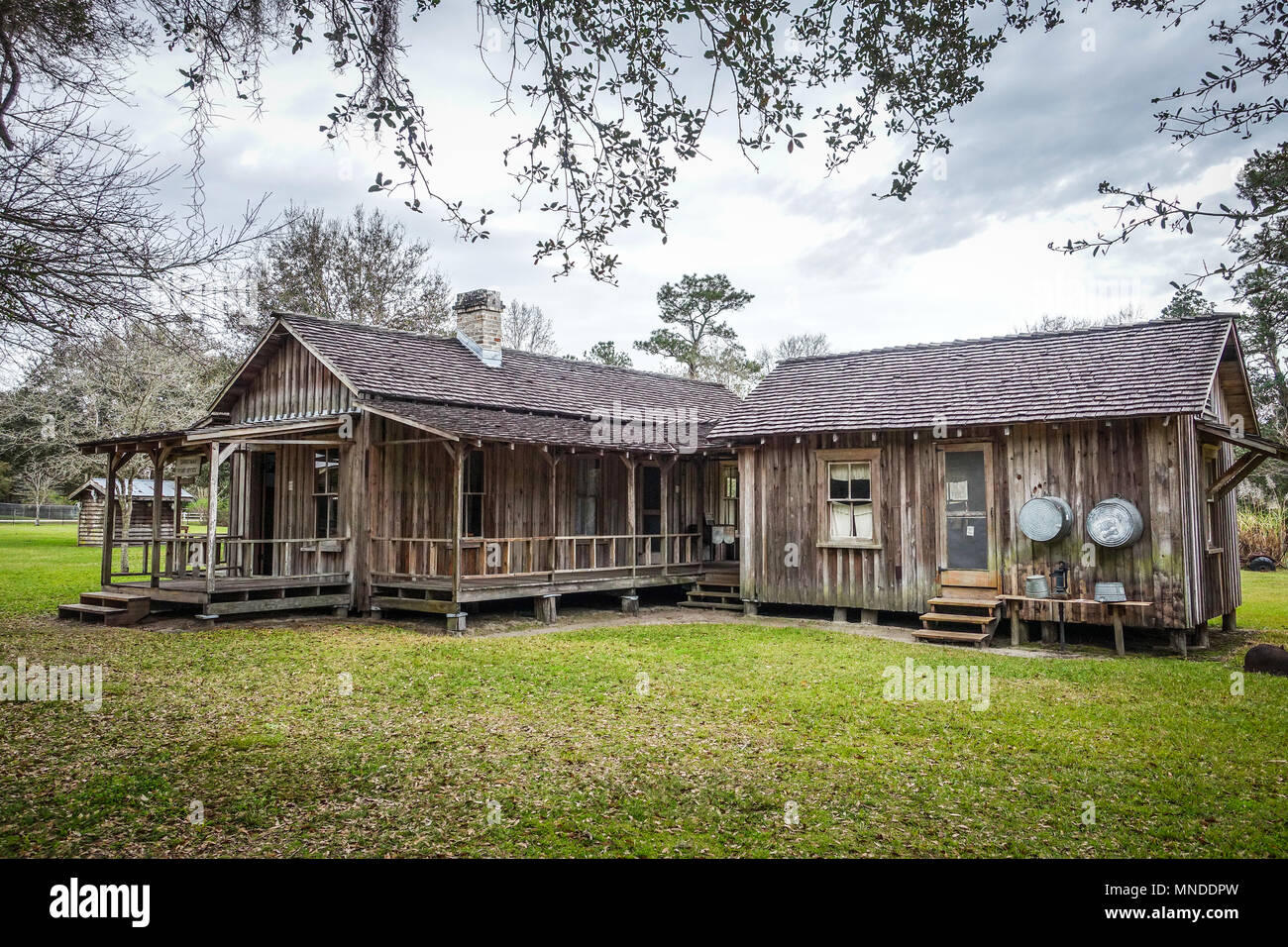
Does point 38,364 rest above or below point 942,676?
above

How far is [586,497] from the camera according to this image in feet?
57.6

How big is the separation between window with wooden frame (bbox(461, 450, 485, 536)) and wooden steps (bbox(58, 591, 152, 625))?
5.54m

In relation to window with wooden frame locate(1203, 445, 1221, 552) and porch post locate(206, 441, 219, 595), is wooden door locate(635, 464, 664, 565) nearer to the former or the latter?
porch post locate(206, 441, 219, 595)

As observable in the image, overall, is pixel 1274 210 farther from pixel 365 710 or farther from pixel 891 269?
pixel 891 269

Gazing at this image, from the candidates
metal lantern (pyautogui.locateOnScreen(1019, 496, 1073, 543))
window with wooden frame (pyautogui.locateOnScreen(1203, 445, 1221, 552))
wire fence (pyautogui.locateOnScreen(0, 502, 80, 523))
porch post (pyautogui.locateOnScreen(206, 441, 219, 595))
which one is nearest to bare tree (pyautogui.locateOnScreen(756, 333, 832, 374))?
window with wooden frame (pyautogui.locateOnScreen(1203, 445, 1221, 552))

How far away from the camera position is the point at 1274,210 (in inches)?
154

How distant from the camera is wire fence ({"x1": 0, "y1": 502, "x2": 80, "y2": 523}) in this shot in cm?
5328

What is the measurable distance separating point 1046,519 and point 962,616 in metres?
1.97

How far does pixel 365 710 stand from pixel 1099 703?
743cm

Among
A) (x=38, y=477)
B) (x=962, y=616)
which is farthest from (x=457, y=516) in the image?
(x=38, y=477)

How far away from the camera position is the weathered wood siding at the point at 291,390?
623 inches

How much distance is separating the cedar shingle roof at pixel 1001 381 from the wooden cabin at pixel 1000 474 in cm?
4

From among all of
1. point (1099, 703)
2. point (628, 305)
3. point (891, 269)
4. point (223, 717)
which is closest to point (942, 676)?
point (1099, 703)

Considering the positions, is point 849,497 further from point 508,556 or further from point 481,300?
point 481,300
